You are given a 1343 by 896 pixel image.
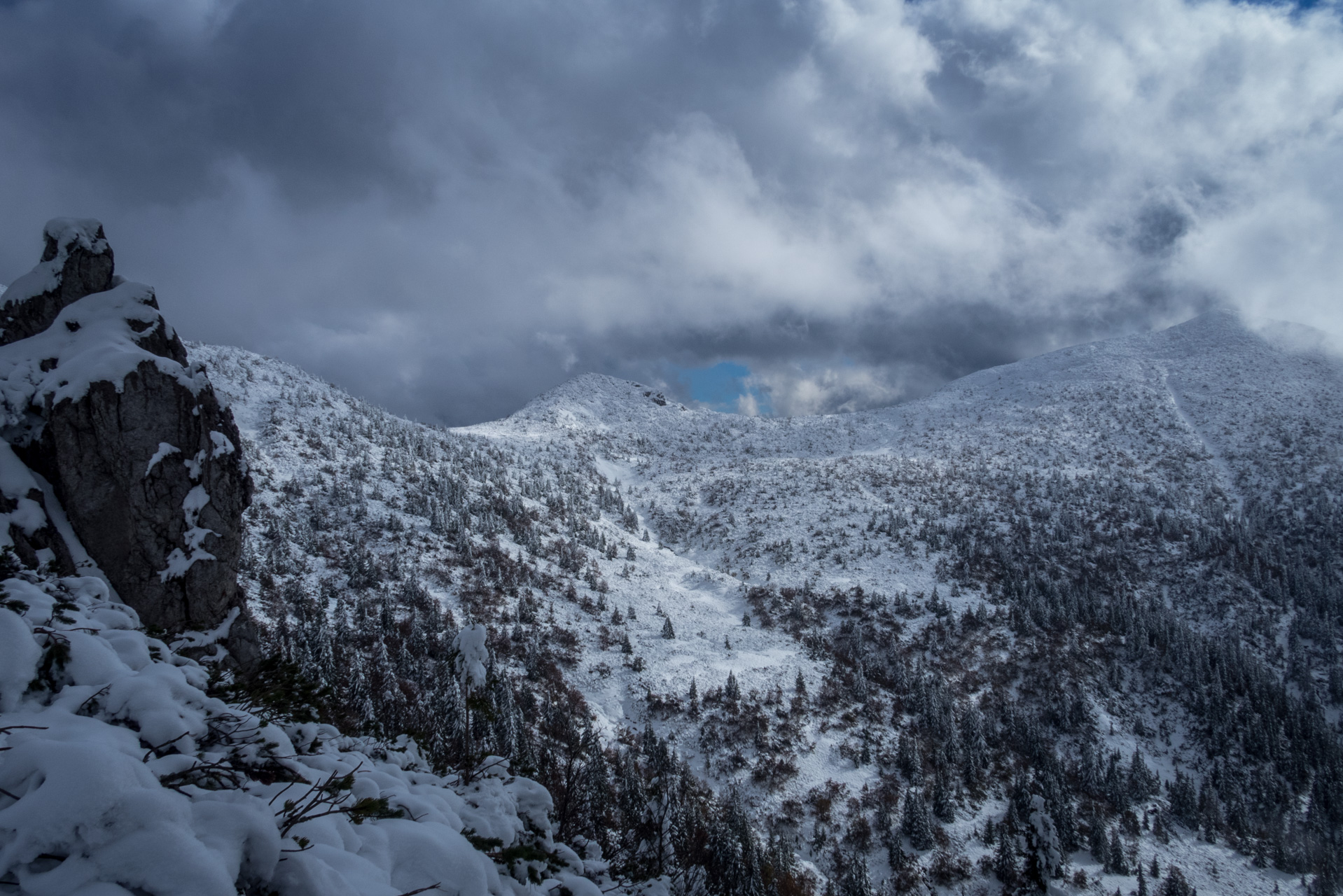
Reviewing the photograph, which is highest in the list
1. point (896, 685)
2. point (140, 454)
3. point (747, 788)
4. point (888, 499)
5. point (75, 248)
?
point (888, 499)

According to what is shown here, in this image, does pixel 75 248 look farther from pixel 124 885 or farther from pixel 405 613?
pixel 405 613

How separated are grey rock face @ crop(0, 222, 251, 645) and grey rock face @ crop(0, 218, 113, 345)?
32mm

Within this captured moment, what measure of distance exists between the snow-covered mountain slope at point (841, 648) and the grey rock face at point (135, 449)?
4496 millimetres

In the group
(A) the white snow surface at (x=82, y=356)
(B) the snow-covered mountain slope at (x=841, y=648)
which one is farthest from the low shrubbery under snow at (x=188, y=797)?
(A) the white snow surface at (x=82, y=356)

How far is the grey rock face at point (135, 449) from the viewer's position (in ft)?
42.3

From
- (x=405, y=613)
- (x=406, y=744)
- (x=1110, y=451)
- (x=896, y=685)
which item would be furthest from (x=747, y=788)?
(x=1110, y=451)

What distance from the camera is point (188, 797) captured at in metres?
3.01

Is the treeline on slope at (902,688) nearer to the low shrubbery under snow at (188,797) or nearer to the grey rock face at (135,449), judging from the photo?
the grey rock face at (135,449)

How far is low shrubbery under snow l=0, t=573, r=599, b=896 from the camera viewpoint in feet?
7.34

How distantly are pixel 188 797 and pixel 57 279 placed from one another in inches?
777

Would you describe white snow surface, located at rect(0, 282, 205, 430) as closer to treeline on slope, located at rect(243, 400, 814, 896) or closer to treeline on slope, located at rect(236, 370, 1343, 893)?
treeline on slope, located at rect(243, 400, 814, 896)

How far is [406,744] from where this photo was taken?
357 inches

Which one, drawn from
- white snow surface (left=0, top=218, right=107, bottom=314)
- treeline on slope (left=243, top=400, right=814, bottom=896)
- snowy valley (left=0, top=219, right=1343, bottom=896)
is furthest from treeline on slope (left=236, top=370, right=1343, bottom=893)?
white snow surface (left=0, top=218, right=107, bottom=314)

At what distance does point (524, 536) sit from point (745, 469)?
87.0 metres
